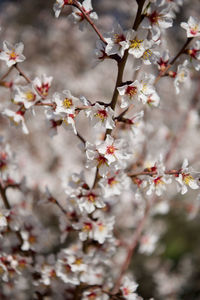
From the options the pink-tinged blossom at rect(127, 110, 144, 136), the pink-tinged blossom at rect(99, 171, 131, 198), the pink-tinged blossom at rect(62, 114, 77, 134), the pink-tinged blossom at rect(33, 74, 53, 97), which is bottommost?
the pink-tinged blossom at rect(99, 171, 131, 198)

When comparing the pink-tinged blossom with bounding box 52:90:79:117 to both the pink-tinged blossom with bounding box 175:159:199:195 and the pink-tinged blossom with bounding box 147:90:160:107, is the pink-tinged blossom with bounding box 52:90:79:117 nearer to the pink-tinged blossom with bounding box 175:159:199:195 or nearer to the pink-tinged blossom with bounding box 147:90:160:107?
the pink-tinged blossom with bounding box 147:90:160:107

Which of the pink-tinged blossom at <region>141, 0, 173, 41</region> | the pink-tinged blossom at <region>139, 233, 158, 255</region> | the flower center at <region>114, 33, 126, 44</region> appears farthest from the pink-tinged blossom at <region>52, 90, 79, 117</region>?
the pink-tinged blossom at <region>139, 233, 158, 255</region>

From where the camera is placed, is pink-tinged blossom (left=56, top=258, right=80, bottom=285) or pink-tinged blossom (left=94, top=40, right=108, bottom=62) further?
pink-tinged blossom (left=56, top=258, right=80, bottom=285)

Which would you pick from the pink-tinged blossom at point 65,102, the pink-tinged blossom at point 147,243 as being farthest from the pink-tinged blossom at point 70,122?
the pink-tinged blossom at point 147,243

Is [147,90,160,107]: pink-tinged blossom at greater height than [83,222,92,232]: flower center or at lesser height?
greater

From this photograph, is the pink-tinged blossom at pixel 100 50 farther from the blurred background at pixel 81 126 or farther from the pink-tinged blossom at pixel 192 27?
the blurred background at pixel 81 126

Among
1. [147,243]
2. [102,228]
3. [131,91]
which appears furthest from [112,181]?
[147,243]

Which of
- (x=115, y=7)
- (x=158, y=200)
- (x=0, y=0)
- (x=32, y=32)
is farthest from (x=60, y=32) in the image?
(x=158, y=200)
